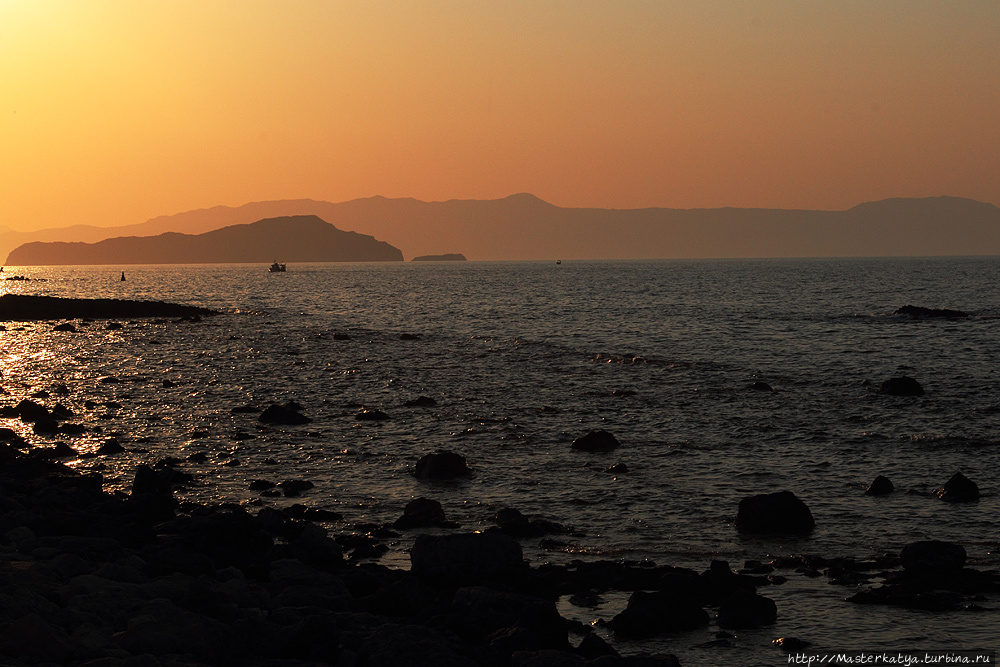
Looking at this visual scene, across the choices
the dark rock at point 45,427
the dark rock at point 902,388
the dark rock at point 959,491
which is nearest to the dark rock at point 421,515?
the dark rock at point 959,491

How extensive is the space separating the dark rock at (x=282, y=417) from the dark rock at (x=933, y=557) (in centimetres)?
2090

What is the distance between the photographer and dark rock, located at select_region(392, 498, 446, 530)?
62.1 feet

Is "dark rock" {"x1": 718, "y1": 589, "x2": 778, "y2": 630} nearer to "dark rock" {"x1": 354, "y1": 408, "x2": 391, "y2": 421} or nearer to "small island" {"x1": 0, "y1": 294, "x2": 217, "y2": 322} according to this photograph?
"dark rock" {"x1": 354, "y1": 408, "x2": 391, "y2": 421}

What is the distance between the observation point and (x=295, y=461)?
83.5ft

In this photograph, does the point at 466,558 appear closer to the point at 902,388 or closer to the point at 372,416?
the point at 372,416

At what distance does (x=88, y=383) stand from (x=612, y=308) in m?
68.5

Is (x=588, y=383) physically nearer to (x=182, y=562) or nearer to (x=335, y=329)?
(x=182, y=562)

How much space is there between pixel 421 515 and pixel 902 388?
24953 mm

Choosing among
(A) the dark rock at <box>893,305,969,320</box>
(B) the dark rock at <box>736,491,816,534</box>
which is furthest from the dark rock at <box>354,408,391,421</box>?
(A) the dark rock at <box>893,305,969,320</box>

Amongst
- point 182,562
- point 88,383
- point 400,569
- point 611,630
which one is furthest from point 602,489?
point 88,383

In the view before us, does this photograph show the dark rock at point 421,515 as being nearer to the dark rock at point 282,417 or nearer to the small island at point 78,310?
the dark rock at point 282,417

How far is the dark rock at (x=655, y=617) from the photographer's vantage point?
13156mm

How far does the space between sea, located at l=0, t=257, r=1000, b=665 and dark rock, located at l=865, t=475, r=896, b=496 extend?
0.90ft

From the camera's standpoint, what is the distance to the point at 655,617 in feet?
43.5
